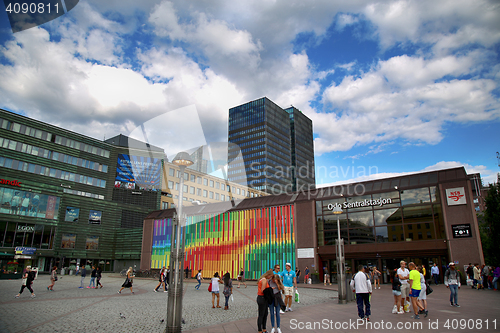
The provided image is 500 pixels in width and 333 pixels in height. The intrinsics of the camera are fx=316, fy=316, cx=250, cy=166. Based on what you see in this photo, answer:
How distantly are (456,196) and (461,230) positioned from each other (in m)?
2.81

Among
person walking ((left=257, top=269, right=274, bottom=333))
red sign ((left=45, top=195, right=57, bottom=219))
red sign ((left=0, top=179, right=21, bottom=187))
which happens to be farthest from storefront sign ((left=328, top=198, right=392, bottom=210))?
red sign ((left=0, top=179, right=21, bottom=187))

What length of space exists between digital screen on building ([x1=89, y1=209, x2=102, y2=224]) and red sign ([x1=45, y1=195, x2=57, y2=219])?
730 cm

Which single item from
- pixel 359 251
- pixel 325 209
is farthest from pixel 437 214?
pixel 325 209

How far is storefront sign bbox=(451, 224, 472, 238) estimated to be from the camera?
25547mm

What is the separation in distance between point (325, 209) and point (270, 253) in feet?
25.2

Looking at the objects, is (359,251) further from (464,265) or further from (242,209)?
(242,209)

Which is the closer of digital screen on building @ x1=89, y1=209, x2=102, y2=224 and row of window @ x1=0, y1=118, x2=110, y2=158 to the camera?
row of window @ x1=0, y1=118, x2=110, y2=158

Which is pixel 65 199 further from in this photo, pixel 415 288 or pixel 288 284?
pixel 415 288

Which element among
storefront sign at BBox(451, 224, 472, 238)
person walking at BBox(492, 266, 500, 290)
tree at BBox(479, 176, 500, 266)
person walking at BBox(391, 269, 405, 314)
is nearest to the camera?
person walking at BBox(391, 269, 405, 314)

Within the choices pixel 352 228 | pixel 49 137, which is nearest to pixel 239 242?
pixel 352 228

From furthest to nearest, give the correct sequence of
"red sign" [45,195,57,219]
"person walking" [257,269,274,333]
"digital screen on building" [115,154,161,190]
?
"digital screen on building" [115,154,161,190] → "red sign" [45,195,57,219] → "person walking" [257,269,274,333]

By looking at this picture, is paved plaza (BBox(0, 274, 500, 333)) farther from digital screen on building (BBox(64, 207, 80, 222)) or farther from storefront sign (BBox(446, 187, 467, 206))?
digital screen on building (BBox(64, 207, 80, 222))

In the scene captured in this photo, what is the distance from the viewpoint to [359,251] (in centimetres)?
2986

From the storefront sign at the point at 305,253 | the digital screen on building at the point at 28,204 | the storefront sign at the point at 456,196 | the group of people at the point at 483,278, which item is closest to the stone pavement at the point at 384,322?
the group of people at the point at 483,278
